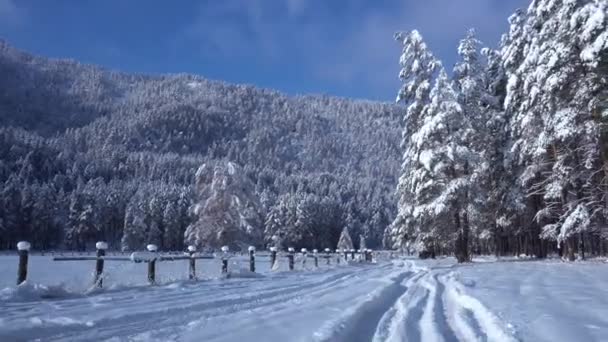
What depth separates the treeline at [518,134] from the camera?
18781mm

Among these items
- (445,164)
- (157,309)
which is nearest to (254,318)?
(157,309)

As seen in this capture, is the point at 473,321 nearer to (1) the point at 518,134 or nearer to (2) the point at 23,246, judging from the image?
(2) the point at 23,246

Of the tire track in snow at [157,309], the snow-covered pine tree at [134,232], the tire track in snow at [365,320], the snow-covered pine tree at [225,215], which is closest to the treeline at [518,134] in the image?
the snow-covered pine tree at [225,215]

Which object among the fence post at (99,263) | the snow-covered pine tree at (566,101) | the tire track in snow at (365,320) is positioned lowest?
the tire track in snow at (365,320)

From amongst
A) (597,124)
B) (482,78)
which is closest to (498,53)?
(482,78)

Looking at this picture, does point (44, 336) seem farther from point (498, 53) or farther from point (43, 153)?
point (43, 153)

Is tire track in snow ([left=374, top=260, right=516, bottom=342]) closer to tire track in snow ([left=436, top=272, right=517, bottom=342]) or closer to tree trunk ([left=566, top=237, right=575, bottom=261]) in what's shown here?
tire track in snow ([left=436, top=272, right=517, bottom=342])

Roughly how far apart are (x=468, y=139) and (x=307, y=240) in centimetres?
6664

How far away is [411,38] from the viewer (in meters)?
28.8

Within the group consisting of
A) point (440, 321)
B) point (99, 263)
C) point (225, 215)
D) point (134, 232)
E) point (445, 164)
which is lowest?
point (440, 321)

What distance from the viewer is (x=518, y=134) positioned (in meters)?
25.5

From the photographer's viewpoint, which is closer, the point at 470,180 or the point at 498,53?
the point at 470,180

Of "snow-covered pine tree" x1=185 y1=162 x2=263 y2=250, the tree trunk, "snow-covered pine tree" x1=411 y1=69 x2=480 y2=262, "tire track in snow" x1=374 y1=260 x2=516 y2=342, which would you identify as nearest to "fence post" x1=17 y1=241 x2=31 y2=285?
"tire track in snow" x1=374 y1=260 x2=516 y2=342

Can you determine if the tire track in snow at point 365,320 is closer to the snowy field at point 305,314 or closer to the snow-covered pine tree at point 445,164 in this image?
the snowy field at point 305,314
